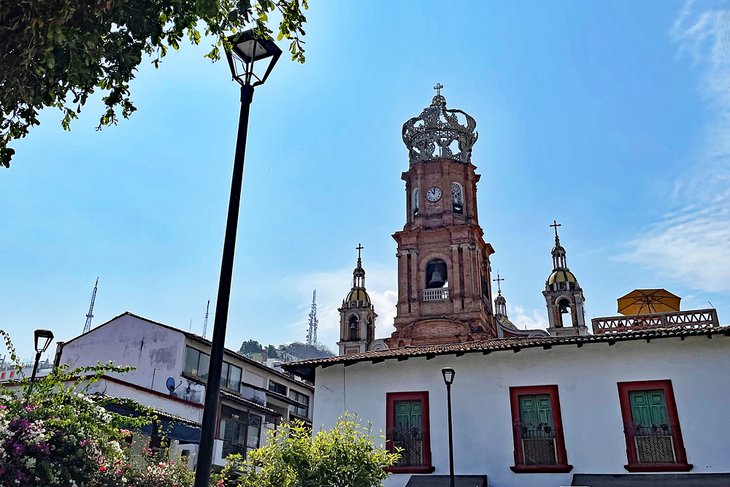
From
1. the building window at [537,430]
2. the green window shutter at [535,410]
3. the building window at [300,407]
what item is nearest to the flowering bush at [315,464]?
the building window at [537,430]

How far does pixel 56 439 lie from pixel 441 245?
34.5m

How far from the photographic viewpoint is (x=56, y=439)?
8.29 meters

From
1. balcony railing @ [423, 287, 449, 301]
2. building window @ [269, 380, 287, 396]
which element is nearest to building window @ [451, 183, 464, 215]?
balcony railing @ [423, 287, 449, 301]

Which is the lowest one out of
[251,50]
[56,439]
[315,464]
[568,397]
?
[56,439]

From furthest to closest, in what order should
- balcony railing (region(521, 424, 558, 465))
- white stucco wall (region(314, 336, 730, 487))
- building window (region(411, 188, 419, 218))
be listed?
1. building window (region(411, 188, 419, 218))
2. balcony railing (region(521, 424, 558, 465))
3. white stucco wall (region(314, 336, 730, 487))

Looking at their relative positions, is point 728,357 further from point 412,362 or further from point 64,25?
point 64,25

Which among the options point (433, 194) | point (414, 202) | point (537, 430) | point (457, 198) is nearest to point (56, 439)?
point (537, 430)

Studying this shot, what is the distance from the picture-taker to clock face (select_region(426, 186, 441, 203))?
43156 mm

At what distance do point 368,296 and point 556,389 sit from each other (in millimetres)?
37309

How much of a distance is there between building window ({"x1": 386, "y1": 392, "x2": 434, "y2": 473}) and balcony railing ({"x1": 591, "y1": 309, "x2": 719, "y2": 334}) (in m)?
9.86

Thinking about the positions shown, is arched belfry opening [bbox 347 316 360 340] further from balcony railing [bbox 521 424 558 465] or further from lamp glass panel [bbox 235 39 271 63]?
lamp glass panel [bbox 235 39 271 63]

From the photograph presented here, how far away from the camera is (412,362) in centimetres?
2033

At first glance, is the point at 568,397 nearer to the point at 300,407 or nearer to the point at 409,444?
the point at 409,444

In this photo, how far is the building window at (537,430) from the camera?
1764 centimetres
